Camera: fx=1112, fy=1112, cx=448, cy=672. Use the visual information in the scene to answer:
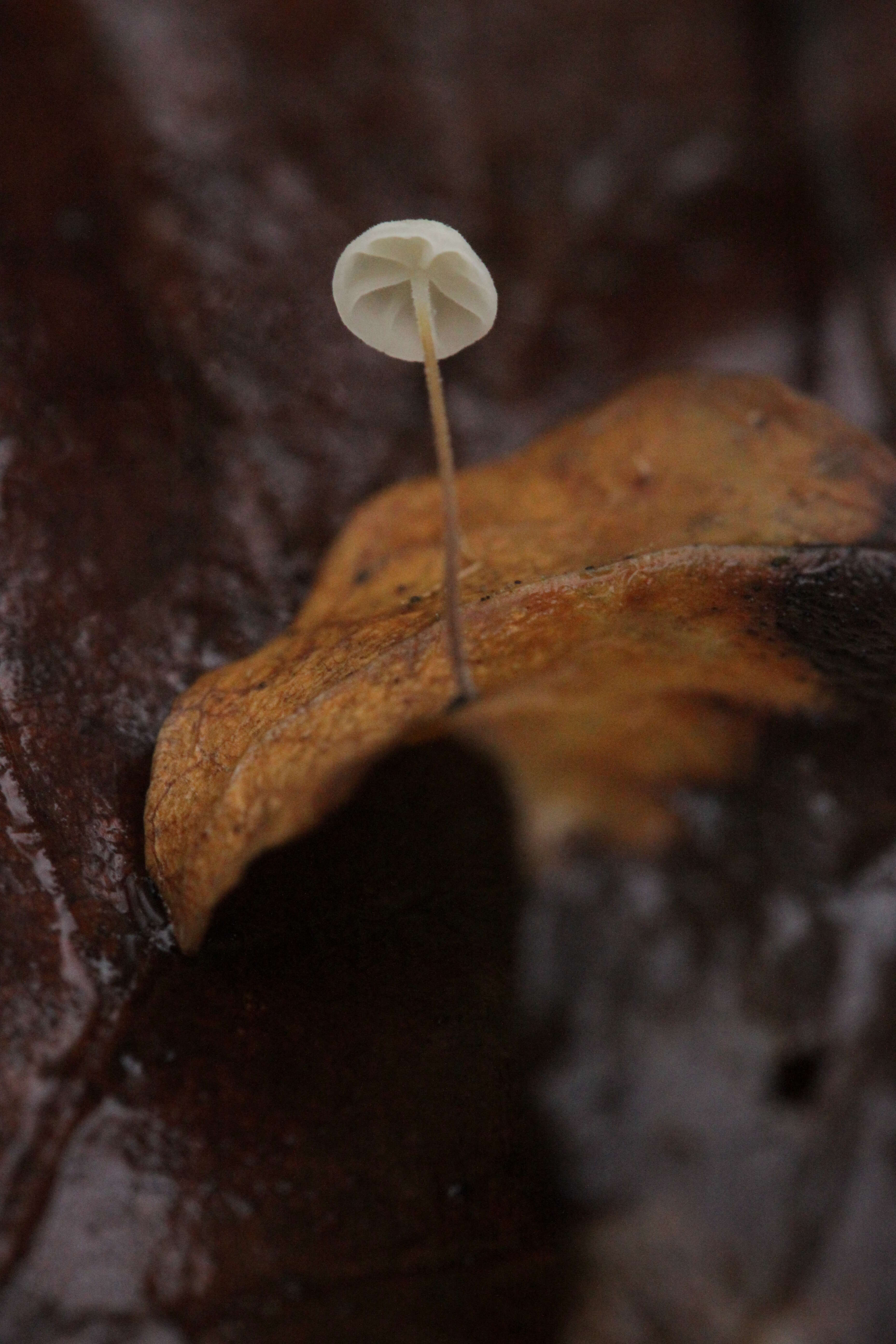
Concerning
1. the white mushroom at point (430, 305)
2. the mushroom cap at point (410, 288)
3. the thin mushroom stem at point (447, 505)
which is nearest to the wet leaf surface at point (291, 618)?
the thin mushroom stem at point (447, 505)

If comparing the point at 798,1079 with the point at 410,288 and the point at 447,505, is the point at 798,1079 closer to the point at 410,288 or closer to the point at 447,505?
the point at 447,505

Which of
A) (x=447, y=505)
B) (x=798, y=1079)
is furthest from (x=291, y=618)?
(x=798, y=1079)

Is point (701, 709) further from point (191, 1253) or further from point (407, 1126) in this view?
point (191, 1253)

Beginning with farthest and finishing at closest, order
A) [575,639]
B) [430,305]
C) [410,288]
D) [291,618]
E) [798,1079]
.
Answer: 1. [291,618]
2. [410,288]
3. [430,305]
4. [575,639]
5. [798,1079]

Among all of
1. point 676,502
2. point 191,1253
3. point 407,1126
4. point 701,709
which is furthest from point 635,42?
point 191,1253

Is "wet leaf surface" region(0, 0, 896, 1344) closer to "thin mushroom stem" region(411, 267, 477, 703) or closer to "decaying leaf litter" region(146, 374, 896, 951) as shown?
"decaying leaf litter" region(146, 374, 896, 951)

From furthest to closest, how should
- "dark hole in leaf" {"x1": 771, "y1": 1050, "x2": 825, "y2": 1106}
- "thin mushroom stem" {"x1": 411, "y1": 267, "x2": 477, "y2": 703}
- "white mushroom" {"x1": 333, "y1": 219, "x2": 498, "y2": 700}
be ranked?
"white mushroom" {"x1": 333, "y1": 219, "x2": 498, "y2": 700} → "thin mushroom stem" {"x1": 411, "y1": 267, "x2": 477, "y2": 703} → "dark hole in leaf" {"x1": 771, "y1": 1050, "x2": 825, "y2": 1106}

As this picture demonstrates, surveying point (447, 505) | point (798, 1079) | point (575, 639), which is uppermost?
point (447, 505)

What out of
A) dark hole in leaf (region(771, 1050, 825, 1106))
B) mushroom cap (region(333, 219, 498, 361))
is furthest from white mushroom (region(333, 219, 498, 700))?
dark hole in leaf (region(771, 1050, 825, 1106))
